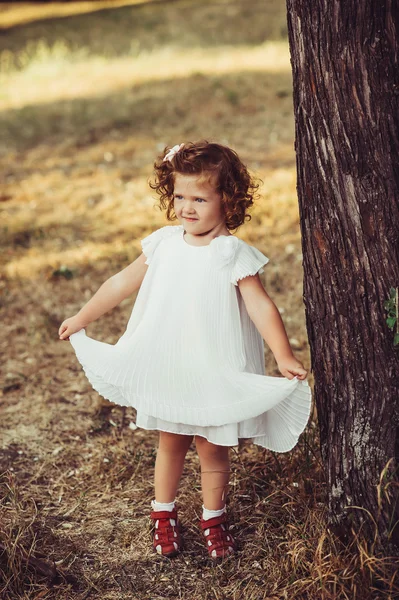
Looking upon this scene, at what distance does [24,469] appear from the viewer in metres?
3.52

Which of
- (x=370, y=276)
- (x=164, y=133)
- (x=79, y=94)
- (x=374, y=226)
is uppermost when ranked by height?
(x=79, y=94)

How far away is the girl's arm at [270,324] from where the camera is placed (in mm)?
2600

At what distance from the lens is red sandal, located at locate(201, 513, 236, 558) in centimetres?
284

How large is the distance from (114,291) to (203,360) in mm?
489

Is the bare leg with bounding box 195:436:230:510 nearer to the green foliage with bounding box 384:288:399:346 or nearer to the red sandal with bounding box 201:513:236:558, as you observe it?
the red sandal with bounding box 201:513:236:558

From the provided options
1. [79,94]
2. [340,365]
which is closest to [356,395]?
[340,365]

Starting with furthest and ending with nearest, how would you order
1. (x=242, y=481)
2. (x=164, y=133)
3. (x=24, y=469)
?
(x=164, y=133)
(x=24, y=469)
(x=242, y=481)

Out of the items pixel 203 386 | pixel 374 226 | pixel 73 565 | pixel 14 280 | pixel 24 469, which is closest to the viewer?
pixel 374 226

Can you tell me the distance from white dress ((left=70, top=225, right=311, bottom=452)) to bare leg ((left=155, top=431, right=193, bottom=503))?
0.53ft

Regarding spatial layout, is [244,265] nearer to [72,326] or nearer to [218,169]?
[218,169]

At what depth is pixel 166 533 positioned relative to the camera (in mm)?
2924

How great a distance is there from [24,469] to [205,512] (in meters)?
1.02

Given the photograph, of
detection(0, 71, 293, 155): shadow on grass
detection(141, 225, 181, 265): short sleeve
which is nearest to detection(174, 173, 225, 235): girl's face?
detection(141, 225, 181, 265): short sleeve

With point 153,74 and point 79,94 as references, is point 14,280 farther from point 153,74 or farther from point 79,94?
point 153,74
